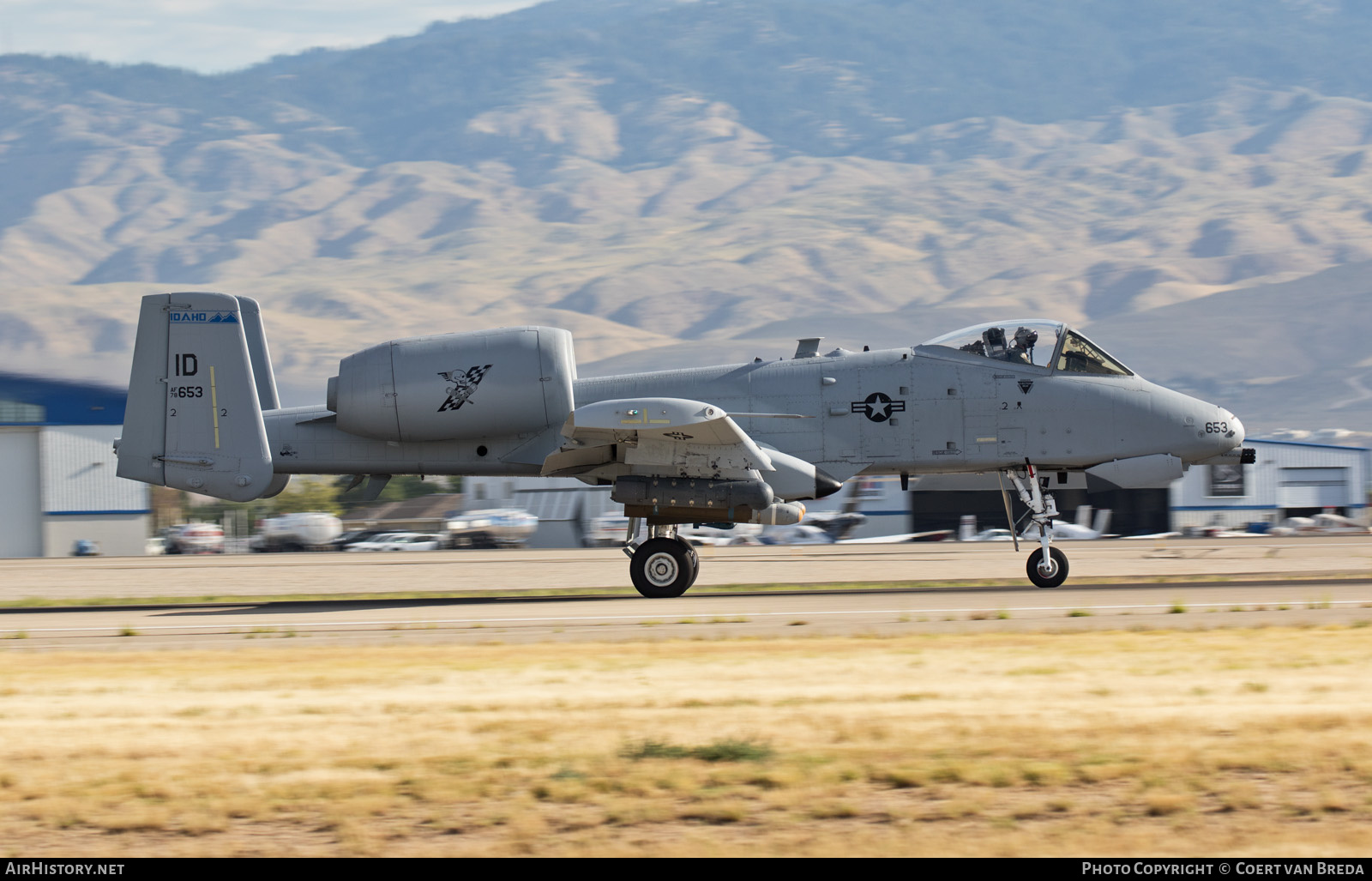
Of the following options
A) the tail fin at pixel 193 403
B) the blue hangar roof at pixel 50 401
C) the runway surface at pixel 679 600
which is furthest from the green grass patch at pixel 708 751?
the blue hangar roof at pixel 50 401

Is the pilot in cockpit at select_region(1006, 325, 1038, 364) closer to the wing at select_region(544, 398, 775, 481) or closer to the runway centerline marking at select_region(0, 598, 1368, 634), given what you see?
the wing at select_region(544, 398, 775, 481)

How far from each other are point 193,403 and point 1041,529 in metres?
11.7

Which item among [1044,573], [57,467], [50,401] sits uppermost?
[50,401]

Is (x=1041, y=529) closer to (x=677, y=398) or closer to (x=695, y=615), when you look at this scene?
(x=677, y=398)

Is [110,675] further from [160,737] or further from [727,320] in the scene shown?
[727,320]

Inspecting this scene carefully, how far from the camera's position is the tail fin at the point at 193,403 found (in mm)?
17641

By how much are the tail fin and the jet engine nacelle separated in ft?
4.84

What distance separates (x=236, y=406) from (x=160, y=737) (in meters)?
10.7

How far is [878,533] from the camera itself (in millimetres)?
53625

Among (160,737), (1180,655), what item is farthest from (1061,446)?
(160,737)

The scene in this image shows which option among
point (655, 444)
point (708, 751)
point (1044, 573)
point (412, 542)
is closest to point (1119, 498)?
point (412, 542)

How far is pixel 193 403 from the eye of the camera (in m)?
17.6

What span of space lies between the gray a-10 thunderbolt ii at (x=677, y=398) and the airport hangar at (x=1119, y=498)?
101ft

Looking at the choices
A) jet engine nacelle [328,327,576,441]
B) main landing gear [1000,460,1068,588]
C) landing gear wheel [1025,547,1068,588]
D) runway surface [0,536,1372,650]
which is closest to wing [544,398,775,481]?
jet engine nacelle [328,327,576,441]
